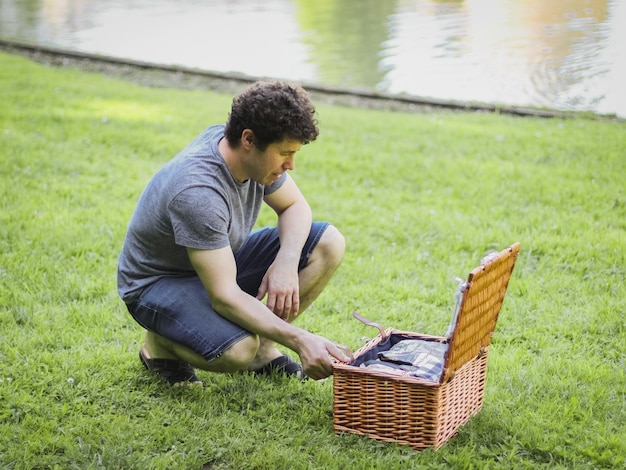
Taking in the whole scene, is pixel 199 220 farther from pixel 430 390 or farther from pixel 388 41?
pixel 388 41

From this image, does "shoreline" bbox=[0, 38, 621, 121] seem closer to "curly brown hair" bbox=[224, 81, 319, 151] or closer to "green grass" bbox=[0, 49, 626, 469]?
"green grass" bbox=[0, 49, 626, 469]

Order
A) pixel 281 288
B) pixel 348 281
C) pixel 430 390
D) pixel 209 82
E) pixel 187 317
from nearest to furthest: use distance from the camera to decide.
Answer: pixel 430 390 → pixel 187 317 → pixel 281 288 → pixel 348 281 → pixel 209 82

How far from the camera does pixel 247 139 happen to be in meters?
2.91

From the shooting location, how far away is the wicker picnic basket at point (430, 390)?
8.79ft

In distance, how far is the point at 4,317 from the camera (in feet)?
12.5

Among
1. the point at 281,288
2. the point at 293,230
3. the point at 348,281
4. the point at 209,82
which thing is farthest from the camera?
the point at 209,82

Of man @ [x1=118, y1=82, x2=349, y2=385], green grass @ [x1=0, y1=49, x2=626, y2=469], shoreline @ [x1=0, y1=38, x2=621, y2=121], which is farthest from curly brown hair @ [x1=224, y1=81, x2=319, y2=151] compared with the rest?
shoreline @ [x1=0, y1=38, x2=621, y2=121]

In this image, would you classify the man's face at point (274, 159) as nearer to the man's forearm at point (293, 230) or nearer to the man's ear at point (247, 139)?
the man's ear at point (247, 139)

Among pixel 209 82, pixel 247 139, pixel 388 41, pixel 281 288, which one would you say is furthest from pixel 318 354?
pixel 388 41

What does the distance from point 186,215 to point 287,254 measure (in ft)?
1.67

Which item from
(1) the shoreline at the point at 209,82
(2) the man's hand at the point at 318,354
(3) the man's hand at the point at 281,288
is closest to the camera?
(2) the man's hand at the point at 318,354

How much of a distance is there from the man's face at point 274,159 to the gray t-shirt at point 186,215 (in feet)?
0.47

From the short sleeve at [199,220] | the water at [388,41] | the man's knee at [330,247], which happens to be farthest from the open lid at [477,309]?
the water at [388,41]

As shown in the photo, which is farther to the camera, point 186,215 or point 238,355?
point 238,355
